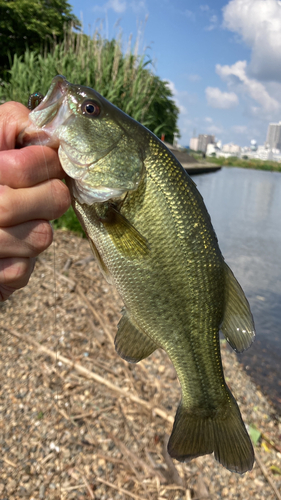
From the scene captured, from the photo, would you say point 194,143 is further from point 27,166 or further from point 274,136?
point 27,166

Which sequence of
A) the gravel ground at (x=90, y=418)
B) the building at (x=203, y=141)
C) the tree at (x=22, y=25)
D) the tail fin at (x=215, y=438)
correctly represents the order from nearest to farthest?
1. the tail fin at (x=215, y=438)
2. the gravel ground at (x=90, y=418)
3. the tree at (x=22, y=25)
4. the building at (x=203, y=141)

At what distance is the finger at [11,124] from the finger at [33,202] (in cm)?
22

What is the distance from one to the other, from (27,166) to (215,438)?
1.38m

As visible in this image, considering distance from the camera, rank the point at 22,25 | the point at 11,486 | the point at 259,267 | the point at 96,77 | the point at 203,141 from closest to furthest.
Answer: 1. the point at 11,486
2. the point at 96,77
3. the point at 259,267
4. the point at 22,25
5. the point at 203,141

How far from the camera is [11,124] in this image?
136 centimetres

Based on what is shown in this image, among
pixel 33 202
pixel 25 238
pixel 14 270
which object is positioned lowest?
pixel 14 270

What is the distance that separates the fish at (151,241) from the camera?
1.34m

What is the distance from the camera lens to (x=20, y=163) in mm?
1236

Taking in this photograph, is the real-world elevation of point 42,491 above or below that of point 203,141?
below

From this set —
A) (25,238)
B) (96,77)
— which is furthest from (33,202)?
(96,77)

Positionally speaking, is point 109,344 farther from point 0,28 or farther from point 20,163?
point 0,28

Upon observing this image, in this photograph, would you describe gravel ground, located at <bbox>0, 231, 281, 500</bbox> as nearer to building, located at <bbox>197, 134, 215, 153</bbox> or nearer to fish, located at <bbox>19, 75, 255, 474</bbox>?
fish, located at <bbox>19, 75, 255, 474</bbox>

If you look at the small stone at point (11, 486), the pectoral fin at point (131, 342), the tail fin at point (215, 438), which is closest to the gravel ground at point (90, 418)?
the small stone at point (11, 486)

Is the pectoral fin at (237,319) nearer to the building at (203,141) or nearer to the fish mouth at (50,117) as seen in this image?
the fish mouth at (50,117)
